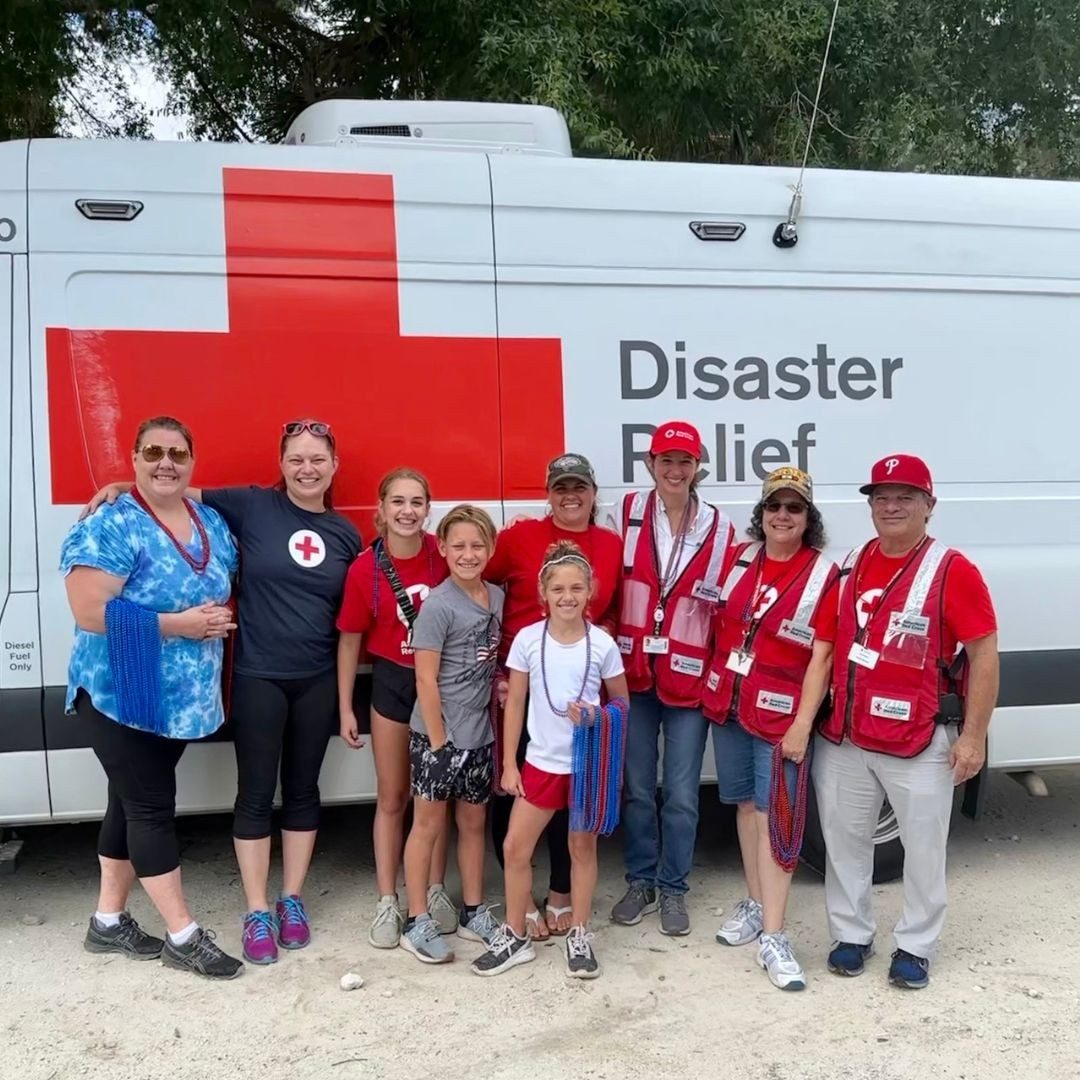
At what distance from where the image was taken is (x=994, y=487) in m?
3.88

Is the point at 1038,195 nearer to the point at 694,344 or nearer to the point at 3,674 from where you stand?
the point at 694,344

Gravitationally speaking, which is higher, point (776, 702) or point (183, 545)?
point (183, 545)

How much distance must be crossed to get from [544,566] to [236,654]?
3.40 feet

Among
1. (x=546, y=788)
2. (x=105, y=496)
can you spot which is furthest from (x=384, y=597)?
(x=105, y=496)

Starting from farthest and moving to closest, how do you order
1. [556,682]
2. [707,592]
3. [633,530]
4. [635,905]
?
[635,905] → [633,530] → [707,592] → [556,682]

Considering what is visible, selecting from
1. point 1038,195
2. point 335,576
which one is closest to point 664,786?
point 335,576

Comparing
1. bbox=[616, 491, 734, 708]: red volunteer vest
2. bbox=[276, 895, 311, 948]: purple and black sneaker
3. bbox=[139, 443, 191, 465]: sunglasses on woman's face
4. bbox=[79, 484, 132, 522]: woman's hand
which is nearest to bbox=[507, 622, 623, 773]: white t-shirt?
bbox=[616, 491, 734, 708]: red volunteer vest

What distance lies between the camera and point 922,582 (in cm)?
291

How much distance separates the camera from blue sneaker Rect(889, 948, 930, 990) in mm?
3098

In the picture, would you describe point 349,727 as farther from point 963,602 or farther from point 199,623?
point 963,602

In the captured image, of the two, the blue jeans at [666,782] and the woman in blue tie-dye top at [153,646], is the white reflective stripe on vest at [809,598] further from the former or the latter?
the woman in blue tie-dye top at [153,646]

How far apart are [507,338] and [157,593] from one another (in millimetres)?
1458

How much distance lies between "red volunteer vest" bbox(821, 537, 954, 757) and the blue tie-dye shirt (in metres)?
1.94

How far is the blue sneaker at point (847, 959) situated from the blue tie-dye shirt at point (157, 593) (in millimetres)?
2073
